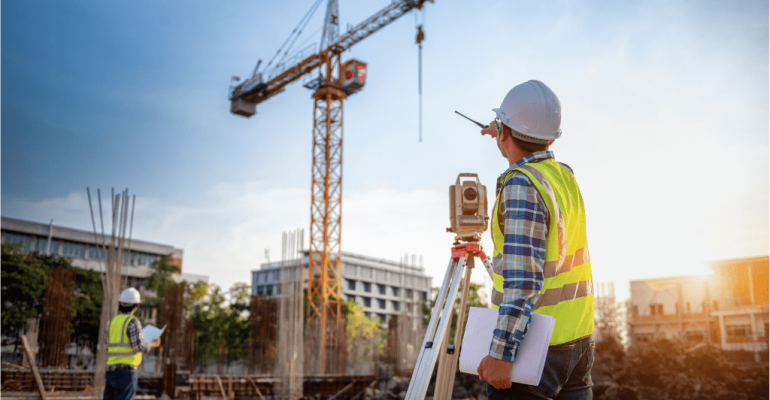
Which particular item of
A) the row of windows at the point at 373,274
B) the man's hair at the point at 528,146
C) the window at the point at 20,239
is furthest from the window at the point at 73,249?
the man's hair at the point at 528,146

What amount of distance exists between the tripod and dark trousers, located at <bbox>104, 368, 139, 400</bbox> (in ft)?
11.4

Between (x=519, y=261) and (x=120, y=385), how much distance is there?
4266 millimetres

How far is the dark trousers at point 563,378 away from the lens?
144 cm

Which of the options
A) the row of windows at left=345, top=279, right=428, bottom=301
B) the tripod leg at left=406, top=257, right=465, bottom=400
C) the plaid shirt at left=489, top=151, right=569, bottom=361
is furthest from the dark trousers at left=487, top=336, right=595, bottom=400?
the row of windows at left=345, top=279, right=428, bottom=301

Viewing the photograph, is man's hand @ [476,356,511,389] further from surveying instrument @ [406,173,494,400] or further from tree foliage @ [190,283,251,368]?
tree foliage @ [190,283,251,368]

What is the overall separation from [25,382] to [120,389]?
7.31 meters

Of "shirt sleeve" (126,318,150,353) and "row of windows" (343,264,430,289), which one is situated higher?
"row of windows" (343,264,430,289)

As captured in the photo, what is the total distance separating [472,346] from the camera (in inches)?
59.1

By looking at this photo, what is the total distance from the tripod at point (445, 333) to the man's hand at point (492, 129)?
51cm

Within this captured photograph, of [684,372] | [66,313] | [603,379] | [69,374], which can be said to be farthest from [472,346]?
[66,313]

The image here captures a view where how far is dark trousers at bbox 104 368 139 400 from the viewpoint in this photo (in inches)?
181

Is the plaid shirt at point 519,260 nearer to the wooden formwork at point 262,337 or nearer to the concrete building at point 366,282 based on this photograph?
the wooden formwork at point 262,337

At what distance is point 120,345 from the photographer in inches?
184

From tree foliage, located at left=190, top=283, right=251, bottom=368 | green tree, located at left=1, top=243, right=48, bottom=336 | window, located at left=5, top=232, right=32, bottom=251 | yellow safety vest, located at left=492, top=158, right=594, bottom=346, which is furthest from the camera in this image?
window, located at left=5, top=232, right=32, bottom=251
